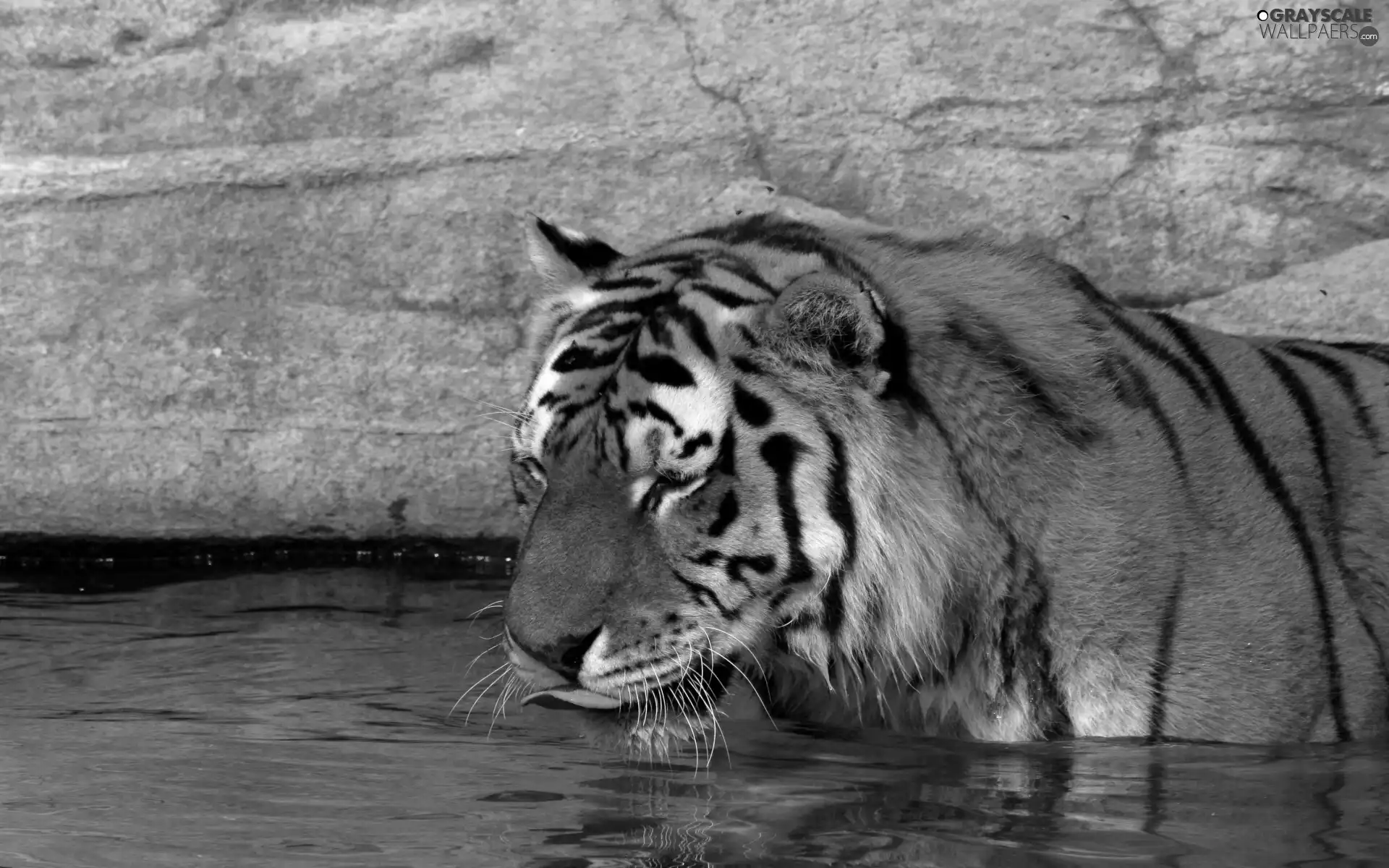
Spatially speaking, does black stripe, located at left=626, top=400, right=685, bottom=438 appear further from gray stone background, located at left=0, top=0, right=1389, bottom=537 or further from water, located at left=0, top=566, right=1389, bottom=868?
gray stone background, located at left=0, top=0, right=1389, bottom=537

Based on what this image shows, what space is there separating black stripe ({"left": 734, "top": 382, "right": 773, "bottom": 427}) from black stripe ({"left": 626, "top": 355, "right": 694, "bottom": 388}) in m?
0.08

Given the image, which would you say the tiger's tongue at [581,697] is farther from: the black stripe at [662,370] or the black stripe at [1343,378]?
the black stripe at [1343,378]

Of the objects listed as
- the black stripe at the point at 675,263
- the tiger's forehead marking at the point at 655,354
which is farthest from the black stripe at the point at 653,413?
the black stripe at the point at 675,263

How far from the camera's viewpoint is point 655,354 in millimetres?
2480

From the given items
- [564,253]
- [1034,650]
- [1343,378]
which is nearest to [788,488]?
[1034,650]

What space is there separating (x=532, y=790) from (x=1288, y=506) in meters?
1.23

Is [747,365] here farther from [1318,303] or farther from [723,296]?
[1318,303]

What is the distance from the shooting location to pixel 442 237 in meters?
4.06

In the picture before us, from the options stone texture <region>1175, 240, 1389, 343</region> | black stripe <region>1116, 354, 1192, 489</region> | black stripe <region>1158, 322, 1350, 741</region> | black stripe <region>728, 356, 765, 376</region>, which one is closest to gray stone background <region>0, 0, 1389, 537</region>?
stone texture <region>1175, 240, 1389, 343</region>

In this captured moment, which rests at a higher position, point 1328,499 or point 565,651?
point 1328,499

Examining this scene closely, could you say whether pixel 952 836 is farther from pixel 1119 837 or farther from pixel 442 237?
pixel 442 237

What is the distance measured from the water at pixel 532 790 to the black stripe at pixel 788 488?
31 centimetres

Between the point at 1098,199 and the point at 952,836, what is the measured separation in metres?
2.17

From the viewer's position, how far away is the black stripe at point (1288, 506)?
96.5 inches
